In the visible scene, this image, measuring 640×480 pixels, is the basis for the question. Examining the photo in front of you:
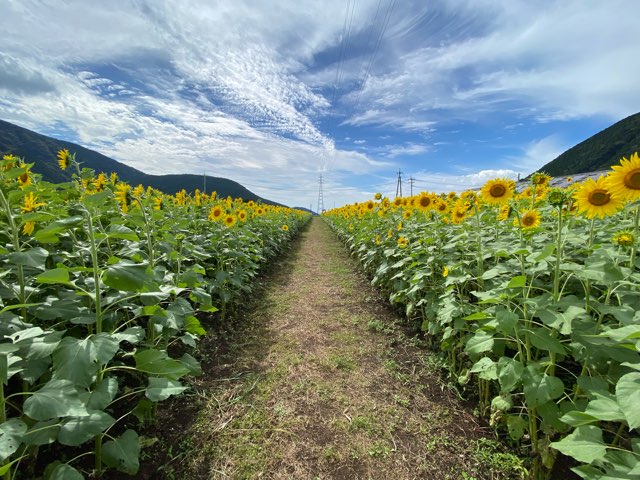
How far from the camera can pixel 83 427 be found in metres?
1.35

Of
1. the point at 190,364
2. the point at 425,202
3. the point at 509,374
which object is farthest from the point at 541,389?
the point at 425,202

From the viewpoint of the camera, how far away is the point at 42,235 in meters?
1.55

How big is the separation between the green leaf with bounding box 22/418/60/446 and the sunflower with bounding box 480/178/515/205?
3299mm

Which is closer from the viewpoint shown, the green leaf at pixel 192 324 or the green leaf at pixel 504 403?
the green leaf at pixel 504 403

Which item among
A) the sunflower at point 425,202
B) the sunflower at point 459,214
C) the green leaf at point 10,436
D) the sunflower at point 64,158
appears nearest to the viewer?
the green leaf at point 10,436

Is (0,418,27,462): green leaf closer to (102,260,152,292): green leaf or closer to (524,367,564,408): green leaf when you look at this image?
(102,260,152,292): green leaf

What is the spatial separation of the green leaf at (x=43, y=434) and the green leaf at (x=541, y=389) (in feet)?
7.70

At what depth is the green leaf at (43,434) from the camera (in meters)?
1.30

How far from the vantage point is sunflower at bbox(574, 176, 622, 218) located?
→ 6.15ft

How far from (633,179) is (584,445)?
4.90ft

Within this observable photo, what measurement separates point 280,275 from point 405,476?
5.62 metres

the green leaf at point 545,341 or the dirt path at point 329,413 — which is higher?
the green leaf at point 545,341

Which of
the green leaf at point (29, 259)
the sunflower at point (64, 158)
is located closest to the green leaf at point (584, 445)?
the green leaf at point (29, 259)

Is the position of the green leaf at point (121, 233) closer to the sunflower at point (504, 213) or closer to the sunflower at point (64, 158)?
the sunflower at point (64, 158)
